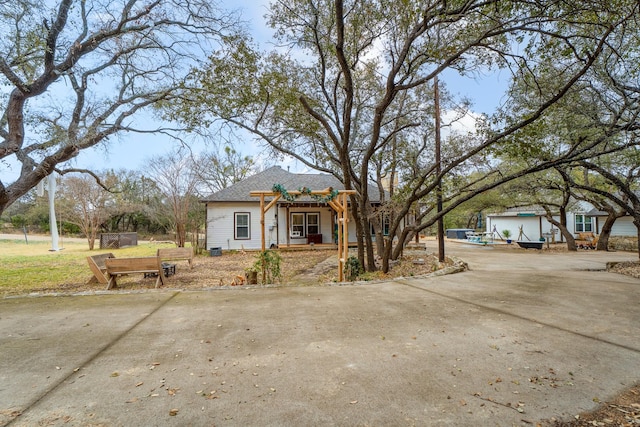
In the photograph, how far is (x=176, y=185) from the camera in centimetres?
1476

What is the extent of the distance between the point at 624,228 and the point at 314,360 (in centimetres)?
2729

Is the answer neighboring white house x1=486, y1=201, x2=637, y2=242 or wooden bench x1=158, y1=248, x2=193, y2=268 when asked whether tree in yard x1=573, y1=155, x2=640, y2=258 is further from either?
wooden bench x1=158, y1=248, x2=193, y2=268

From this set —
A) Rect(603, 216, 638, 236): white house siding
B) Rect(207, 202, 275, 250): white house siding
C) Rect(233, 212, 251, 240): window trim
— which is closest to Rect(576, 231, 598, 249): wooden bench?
Rect(603, 216, 638, 236): white house siding

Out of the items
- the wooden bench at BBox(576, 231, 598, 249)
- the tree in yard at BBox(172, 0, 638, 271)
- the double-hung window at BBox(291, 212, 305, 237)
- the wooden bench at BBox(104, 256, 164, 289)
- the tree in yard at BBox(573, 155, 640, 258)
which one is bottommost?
the wooden bench at BBox(576, 231, 598, 249)

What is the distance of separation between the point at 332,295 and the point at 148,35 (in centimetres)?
836

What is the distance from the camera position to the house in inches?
660

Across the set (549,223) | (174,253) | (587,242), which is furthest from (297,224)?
(549,223)

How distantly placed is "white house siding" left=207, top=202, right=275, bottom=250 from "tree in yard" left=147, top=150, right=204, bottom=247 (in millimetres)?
1419

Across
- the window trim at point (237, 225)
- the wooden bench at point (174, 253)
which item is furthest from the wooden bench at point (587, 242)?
the wooden bench at point (174, 253)

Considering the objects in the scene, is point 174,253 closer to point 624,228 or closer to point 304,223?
point 304,223

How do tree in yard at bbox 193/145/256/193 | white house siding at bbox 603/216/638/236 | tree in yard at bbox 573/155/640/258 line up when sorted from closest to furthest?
tree in yard at bbox 573/155/640/258 → white house siding at bbox 603/216/638/236 → tree in yard at bbox 193/145/256/193

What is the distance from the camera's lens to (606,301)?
5410mm

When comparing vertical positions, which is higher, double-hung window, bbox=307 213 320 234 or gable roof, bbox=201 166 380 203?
gable roof, bbox=201 166 380 203

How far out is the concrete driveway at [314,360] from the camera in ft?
7.55
